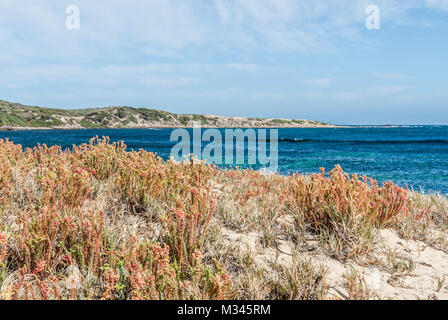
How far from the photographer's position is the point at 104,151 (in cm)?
654

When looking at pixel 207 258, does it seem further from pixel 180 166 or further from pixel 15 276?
pixel 180 166

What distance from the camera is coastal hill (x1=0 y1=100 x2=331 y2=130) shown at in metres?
83.6

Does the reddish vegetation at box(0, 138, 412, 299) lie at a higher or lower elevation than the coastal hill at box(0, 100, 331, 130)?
lower

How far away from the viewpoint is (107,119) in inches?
3944

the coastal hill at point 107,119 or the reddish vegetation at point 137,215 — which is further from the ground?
the coastal hill at point 107,119

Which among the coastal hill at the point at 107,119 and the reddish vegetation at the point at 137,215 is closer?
the reddish vegetation at the point at 137,215

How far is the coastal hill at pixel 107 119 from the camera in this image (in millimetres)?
83625

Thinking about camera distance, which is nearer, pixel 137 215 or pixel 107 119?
pixel 137 215

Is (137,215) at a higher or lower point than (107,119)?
lower

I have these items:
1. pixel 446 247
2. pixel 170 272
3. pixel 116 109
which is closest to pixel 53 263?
pixel 170 272

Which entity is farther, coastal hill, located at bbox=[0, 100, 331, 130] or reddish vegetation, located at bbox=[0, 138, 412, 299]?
coastal hill, located at bbox=[0, 100, 331, 130]
